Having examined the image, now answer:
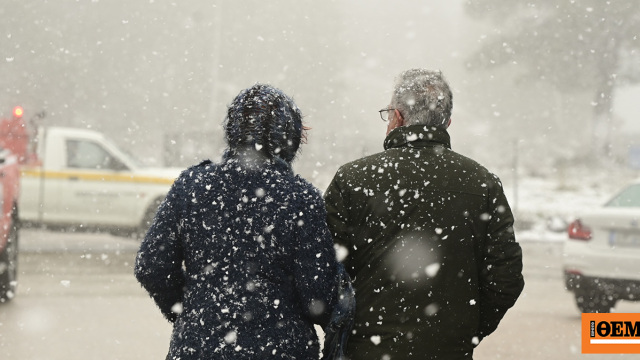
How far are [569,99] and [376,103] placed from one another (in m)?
14.7

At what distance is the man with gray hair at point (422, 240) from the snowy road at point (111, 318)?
13.2 feet

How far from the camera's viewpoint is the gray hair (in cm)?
286

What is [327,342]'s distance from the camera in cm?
267

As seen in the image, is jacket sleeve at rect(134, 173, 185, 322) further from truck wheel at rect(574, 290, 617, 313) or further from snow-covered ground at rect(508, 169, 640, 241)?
snow-covered ground at rect(508, 169, 640, 241)

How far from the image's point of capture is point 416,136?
282 cm

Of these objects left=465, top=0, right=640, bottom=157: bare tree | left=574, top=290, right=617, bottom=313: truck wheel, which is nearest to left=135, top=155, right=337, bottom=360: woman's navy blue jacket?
left=574, top=290, right=617, bottom=313: truck wheel

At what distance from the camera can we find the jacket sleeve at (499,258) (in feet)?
9.18

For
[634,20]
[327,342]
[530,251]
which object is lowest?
[530,251]

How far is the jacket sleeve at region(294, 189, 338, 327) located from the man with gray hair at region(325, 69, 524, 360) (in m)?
0.23

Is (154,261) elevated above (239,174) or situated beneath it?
situated beneath

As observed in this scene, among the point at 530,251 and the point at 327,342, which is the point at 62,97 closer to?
the point at 530,251

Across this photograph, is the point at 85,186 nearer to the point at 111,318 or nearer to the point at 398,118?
the point at 111,318

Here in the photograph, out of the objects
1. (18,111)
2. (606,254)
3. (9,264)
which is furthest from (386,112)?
(18,111)

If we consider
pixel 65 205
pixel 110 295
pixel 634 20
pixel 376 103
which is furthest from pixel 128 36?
pixel 110 295
